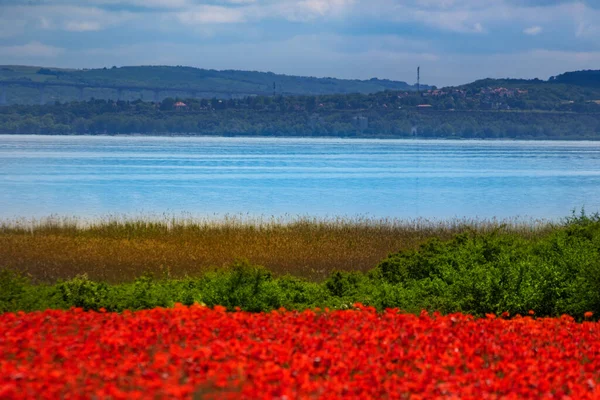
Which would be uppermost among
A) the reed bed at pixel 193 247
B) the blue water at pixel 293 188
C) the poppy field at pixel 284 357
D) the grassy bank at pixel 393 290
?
the poppy field at pixel 284 357

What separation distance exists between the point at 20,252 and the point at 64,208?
3079 centimetres

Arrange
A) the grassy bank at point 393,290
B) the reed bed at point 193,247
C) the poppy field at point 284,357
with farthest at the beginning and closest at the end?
the reed bed at point 193,247, the grassy bank at point 393,290, the poppy field at point 284,357

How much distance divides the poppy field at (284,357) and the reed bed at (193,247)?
58.8 ft

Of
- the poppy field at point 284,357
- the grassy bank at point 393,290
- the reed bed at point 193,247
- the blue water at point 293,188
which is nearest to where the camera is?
the poppy field at point 284,357

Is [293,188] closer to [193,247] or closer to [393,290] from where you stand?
[193,247]

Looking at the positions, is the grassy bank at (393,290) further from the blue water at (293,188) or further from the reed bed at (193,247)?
the blue water at (293,188)

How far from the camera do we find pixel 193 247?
3647cm

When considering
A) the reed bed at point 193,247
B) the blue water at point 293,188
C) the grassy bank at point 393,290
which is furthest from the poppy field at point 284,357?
the blue water at point 293,188

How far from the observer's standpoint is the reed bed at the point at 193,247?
32188 mm

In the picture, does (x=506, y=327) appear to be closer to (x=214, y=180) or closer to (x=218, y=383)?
(x=218, y=383)

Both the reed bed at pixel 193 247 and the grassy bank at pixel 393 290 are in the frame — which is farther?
the reed bed at pixel 193 247

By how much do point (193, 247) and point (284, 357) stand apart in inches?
1059

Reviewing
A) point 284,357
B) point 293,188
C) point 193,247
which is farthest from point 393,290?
point 293,188

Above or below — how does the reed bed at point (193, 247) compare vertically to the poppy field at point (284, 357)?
below
